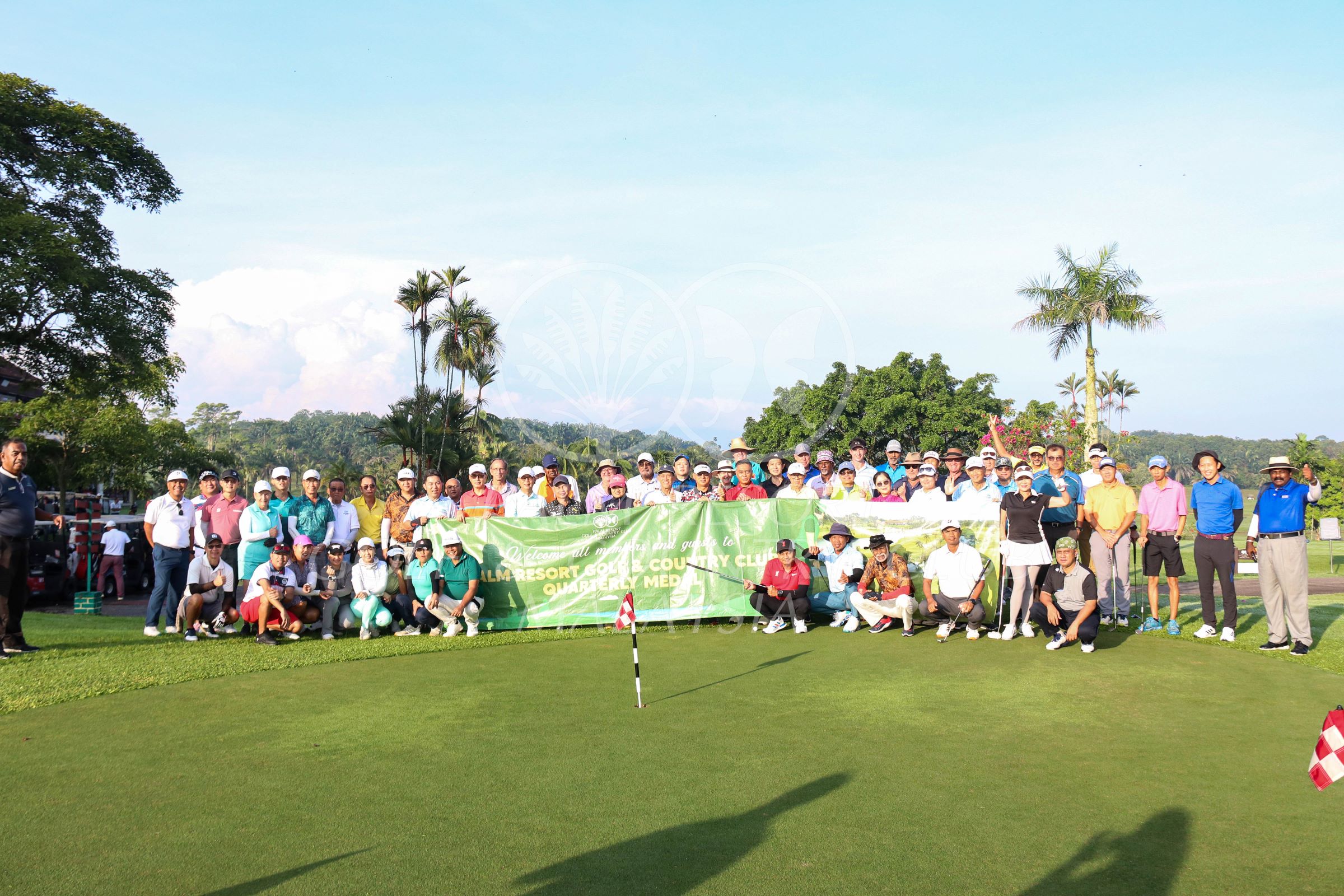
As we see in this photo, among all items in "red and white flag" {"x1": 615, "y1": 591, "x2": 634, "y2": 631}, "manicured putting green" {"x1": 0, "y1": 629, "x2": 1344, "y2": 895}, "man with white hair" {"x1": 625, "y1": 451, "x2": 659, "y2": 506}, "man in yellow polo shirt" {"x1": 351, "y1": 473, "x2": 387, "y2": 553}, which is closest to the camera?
"manicured putting green" {"x1": 0, "y1": 629, "x2": 1344, "y2": 895}

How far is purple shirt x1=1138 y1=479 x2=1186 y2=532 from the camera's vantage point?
1062 cm

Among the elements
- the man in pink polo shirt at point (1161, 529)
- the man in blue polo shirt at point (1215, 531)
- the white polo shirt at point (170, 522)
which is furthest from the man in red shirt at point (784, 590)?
the white polo shirt at point (170, 522)

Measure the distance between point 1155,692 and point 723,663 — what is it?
3.78 metres

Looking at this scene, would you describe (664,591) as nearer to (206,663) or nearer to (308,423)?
(206,663)

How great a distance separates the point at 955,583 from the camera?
10.6 metres

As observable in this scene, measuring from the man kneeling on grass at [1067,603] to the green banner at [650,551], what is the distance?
5.05ft

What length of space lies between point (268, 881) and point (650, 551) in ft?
26.2

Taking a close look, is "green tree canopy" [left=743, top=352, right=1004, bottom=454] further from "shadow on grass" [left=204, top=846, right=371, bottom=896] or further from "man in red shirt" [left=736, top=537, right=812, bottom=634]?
"shadow on grass" [left=204, top=846, right=371, bottom=896]

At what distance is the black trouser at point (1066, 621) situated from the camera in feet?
30.9

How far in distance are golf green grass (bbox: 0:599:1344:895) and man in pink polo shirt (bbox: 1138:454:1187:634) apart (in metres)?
1.72

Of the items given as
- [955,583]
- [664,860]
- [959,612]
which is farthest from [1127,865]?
[955,583]

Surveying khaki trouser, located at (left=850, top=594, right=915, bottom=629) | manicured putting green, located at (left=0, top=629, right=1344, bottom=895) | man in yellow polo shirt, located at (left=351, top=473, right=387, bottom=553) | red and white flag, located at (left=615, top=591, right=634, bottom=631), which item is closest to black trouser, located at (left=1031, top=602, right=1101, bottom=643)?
manicured putting green, located at (left=0, top=629, right=1344, bottom=895)

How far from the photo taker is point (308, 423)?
146125mm

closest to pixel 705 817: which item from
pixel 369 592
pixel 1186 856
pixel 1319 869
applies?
pixel 1186 856
